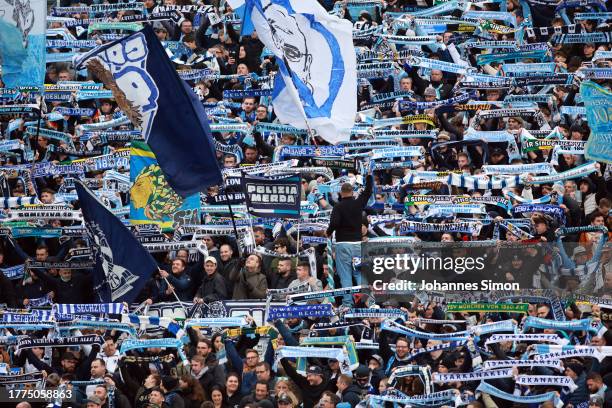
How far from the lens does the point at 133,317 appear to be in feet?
86.4

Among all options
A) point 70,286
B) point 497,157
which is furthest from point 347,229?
point 497,157

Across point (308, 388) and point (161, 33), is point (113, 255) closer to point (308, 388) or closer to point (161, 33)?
point (308, 388)

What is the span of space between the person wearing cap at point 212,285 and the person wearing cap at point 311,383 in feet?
8.06

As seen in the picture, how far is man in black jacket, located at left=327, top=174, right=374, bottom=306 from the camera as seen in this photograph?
2694 cm

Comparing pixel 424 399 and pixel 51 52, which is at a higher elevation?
pixel 51 52

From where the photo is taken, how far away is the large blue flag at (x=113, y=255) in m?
26.7

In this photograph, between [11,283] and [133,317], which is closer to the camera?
[133,317]

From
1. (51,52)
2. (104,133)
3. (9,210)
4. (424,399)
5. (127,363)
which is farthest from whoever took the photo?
(51,52)

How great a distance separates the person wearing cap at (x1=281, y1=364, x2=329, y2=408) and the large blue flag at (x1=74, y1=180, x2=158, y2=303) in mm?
2781

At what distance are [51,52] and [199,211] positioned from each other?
781 cm

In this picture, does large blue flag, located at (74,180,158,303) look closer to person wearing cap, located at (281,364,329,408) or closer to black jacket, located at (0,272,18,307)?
black jacket, located at (0,272,18,307)

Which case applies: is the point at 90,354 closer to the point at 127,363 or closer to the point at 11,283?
the point at 127,363

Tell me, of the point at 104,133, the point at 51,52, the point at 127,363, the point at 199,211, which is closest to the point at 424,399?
the point at 127,363

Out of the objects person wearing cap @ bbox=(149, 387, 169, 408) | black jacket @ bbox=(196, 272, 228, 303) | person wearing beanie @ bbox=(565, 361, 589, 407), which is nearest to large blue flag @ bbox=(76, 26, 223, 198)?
black jacket @ bbox=(196, 272, 228, 303)
